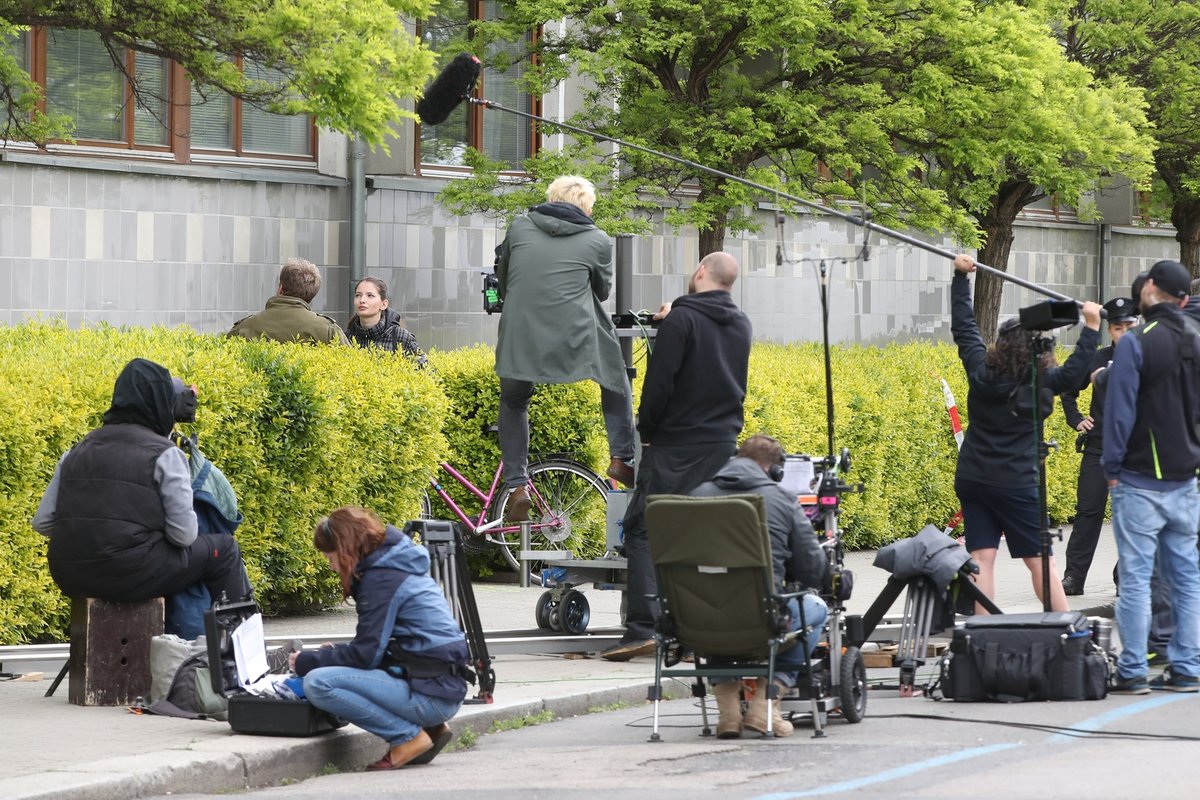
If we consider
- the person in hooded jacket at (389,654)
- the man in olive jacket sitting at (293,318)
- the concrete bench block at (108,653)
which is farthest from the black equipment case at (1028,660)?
the man in olive jacket sitting at (293,318)

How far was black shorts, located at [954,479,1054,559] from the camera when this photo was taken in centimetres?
1167

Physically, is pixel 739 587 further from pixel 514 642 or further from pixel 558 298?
pixel 514 642

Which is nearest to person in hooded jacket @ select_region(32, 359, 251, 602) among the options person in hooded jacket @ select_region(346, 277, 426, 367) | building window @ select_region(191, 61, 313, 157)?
person in hooded jacket @ select_region(346, 277, 426, 367)

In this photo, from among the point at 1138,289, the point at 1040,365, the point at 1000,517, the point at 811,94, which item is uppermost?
the point at 811,94

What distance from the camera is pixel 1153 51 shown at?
89.6 feet

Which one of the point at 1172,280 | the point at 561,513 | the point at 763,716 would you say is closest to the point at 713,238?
the point at 561,513

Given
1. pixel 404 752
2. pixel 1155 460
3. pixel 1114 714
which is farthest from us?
pixel 1155 460

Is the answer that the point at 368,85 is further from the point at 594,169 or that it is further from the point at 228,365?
the point at 594,169

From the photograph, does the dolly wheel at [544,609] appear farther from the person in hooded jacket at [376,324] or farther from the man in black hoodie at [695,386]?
the person in hooded jacket at [376,324]

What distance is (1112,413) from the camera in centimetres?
1051

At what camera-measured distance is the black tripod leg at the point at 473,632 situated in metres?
Result: 9.63

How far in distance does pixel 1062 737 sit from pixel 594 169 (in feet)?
39.9

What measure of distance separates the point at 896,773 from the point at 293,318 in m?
6.75

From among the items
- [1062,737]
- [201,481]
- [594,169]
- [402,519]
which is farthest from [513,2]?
[1062,737]
